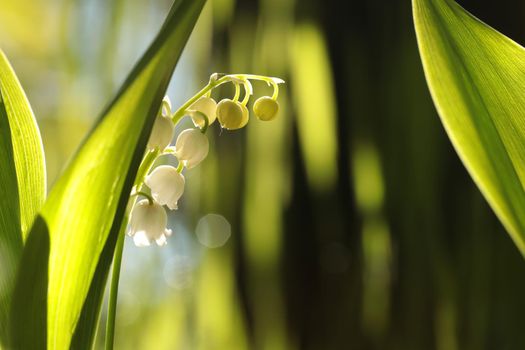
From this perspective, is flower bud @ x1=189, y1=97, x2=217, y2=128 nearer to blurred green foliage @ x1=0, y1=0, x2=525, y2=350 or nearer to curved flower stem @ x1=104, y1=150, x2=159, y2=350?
curved flower stem @ x1=104, y1=150, x2=159, y2=350

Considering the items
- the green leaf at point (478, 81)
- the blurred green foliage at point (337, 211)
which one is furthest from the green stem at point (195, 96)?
the blurred green foliage at point (337, 211)

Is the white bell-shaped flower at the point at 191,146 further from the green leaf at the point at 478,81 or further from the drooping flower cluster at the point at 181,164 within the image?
the green leaf at the point at 478,81

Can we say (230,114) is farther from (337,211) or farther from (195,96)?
(337,211)

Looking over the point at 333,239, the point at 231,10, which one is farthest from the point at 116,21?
the point at 333,239

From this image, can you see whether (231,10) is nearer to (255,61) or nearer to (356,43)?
(255,61)

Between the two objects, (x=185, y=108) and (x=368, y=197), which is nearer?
(x=185, y=108)
